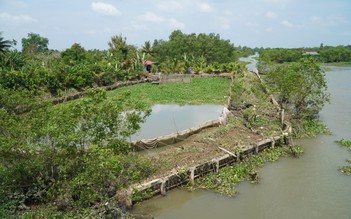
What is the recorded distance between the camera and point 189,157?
1098cm

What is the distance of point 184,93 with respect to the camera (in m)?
25.3

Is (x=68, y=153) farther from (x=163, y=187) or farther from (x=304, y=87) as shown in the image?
(x=304, y=87)

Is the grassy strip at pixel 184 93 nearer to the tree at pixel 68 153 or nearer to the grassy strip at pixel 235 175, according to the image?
the grassy strip at pixel 235 175

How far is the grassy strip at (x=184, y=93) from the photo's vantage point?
2267 centimetres

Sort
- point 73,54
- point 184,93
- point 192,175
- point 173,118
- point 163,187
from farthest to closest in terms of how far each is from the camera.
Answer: point 73,54 < point 184,93 < point 173,118 < point 192,175 < point 163,187

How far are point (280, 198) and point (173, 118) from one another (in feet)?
30.8

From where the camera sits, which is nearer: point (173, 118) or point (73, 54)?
point (173, 118)

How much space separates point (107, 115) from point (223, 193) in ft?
15.3

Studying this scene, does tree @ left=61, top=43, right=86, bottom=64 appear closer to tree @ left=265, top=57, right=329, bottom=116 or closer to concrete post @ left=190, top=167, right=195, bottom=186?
tree @ left=265, top=57, right=329, bottom=116

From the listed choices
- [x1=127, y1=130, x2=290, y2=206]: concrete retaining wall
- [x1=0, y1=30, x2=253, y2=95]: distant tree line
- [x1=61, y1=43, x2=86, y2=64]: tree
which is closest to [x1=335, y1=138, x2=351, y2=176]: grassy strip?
[x1=127, y1=130, x2=290, y2=206]: concrete retaining wall

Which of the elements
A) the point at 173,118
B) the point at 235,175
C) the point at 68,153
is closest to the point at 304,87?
the point at 173,118

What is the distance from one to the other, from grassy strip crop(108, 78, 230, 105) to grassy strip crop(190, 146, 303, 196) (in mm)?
9859

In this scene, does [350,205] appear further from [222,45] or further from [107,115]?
[222,45]

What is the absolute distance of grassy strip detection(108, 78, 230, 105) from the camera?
2267cm
